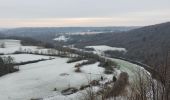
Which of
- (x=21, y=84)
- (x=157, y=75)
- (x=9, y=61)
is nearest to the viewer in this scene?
(x=157, y=75)

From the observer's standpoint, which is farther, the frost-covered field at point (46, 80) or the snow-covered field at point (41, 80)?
the snow-covered field at point (41, 80)

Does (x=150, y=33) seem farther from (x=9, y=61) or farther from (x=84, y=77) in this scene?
(x=84, y=77)

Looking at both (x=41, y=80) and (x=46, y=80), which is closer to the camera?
(x=46, y=80)

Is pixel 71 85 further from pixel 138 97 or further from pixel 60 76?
pixel 138 97

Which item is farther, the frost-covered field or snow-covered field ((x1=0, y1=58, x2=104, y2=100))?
snow-covered field ((x1=0, y1=58, x2=104, y2=100))

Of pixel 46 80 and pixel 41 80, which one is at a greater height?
pixel 46 80

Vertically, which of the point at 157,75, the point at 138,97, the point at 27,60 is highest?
the point at 157,75

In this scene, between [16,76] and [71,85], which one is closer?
[71,85]

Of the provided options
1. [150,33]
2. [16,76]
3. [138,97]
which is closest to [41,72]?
[16,76]

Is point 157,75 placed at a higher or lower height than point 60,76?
higher

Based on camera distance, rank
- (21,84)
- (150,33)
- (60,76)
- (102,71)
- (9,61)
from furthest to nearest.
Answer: (150,33) < (9,61) < (102,71) < (60,76) < (21,84)
